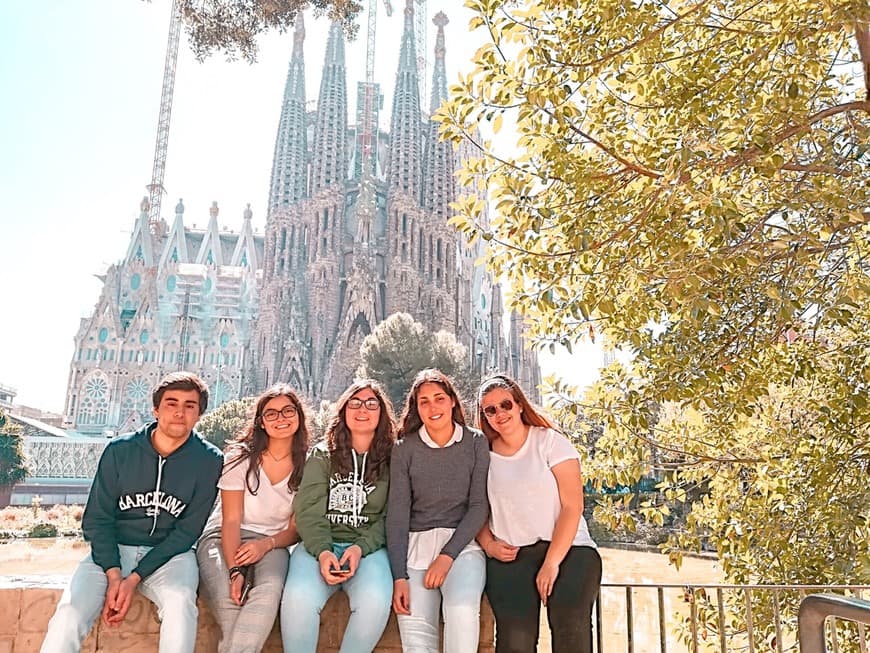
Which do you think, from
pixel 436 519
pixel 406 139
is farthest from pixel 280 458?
pixel 406 139

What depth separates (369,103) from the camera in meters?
51.7

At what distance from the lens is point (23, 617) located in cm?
274

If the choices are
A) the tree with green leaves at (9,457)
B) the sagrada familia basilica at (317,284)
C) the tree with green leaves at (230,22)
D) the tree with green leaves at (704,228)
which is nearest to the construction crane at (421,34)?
the sagrada familia basilica at (317,284)

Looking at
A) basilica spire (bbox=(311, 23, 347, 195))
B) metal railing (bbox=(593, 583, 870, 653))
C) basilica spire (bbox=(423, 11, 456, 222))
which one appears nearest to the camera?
metal railing (bbox=(593, 583, 870, 653))

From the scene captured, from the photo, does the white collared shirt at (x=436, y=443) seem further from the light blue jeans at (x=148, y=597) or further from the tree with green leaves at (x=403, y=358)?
the tree with green leaves at (x=403, y=358)

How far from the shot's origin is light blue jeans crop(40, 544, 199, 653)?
246cm

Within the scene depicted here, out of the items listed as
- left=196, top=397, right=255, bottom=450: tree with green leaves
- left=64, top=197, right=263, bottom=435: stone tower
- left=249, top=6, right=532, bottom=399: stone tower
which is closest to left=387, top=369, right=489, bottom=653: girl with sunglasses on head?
left=196, top=397, right=255, bottom=450: tree with green leaves

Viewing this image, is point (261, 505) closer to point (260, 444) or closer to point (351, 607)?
point (260, 444)

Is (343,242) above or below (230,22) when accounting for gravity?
above

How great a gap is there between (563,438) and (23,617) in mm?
2343

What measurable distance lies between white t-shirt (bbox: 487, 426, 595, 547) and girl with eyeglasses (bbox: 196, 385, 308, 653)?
2.87ft

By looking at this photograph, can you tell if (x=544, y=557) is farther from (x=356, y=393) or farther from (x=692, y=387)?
(x=692, y=387)

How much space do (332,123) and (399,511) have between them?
47870 mm

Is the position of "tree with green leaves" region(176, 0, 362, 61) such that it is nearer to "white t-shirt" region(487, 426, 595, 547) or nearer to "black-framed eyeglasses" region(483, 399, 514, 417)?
"black-framed eyeglasses" region(483, 399, 514, 417)
